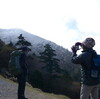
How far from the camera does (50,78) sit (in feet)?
117

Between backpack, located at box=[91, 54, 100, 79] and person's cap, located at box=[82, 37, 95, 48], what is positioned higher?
person's cap, located at box=[82, 37, 95, 48]

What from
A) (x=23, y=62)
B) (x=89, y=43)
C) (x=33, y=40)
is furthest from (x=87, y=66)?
(x=33, y=40)

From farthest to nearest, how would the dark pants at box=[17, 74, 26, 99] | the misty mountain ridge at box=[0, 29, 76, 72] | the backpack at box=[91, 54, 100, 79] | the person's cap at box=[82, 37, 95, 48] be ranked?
the misty mountain ridge at box=[0, 29, 76, 72]
the dark pants at box=[17, 74, 26, 99]
the person's cap at box=[82, 37, 95, 48]
the backpack at box=[91, 54, 100, 79]

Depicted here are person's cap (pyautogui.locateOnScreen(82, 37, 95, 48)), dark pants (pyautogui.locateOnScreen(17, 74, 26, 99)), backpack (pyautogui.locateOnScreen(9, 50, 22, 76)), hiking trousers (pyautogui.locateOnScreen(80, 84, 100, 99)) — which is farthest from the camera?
dark pants (pyautogui.locateOnScreen(17, 74, 26, 99))

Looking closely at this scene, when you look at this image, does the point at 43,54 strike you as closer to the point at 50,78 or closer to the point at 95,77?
the point at 50,78

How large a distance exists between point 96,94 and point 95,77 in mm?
510

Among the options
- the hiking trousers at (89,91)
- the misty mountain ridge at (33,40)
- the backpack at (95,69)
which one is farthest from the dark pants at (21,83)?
the misty mountain ridge at (33,40)

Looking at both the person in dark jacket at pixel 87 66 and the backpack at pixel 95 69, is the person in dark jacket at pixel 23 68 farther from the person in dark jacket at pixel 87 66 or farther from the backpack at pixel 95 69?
the backpack at pixel 95 69

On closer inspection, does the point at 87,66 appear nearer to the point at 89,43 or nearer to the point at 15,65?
the point at 89,43

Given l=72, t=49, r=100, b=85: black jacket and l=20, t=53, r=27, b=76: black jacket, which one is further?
l=20, t=53, r=27, b=76: black jacket

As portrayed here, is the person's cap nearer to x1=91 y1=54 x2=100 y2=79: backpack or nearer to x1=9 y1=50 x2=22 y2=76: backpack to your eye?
x1=91 y1=54 x2=100 y2=79: backpack

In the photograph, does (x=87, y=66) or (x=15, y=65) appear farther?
(x=15, y=65)

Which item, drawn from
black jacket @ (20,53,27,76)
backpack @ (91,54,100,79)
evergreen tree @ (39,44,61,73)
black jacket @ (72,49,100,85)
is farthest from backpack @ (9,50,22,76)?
evergreen tree @ (39,44,61,73)

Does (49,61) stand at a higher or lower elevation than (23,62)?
higher
